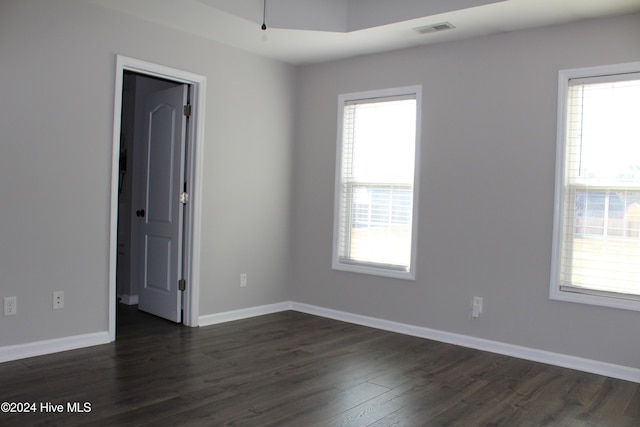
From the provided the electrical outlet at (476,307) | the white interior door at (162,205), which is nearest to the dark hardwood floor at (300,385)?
the electrical outlet at (476,307)

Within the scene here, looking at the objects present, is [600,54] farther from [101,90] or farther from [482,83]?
[101,90]

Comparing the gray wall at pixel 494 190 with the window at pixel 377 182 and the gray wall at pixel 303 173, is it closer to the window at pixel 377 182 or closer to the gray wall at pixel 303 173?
the gray wall at pixel 303 173

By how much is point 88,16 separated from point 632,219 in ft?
13.1

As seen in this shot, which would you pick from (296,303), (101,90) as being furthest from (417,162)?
(101,90)

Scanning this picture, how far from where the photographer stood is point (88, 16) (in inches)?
150

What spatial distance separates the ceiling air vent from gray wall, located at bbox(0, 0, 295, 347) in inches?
66.0

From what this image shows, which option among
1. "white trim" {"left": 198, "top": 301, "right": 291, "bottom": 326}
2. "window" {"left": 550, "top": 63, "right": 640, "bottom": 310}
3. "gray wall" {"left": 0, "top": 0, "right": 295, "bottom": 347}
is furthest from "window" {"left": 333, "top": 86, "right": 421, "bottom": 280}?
"window" {"left": 550, "top": 63, "right": 640, "bottom": 310}

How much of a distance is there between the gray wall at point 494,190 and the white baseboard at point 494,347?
4 centimetres

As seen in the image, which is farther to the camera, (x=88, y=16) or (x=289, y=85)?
(x=289, y=85)

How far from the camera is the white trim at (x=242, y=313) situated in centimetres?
475

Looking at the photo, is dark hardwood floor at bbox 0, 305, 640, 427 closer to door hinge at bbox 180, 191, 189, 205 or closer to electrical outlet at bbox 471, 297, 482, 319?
electrical outlet at bbox 471, 297, 482, 319

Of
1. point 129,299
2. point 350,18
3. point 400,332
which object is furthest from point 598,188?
point 129,299

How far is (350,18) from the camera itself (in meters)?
4.32

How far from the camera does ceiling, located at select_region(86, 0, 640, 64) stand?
365cm
